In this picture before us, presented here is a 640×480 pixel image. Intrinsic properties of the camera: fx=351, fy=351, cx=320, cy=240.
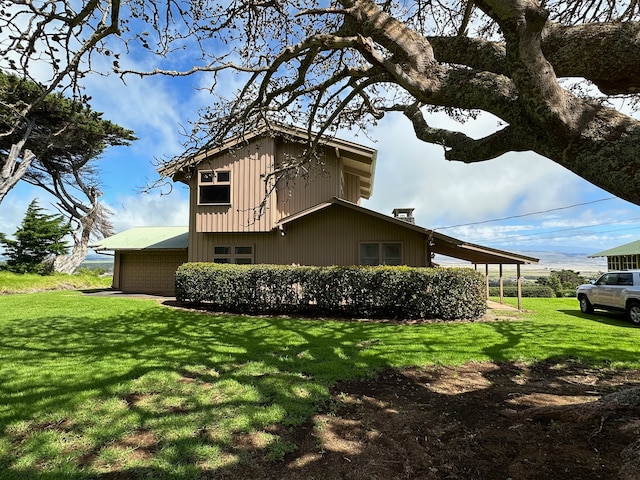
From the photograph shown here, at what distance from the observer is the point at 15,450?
3.12 meters

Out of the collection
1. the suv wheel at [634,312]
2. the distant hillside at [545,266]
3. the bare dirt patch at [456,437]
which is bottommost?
the bare dirt patch at [456,437]

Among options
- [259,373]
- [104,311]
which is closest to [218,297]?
[104,311]

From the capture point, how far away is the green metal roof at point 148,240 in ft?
62.8

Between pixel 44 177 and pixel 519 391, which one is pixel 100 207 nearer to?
pixel 44 177

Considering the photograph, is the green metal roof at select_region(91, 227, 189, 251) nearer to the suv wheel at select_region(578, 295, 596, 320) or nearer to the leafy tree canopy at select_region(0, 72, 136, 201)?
the leafy tree canopy at select_region(0, 72, 136, 201)

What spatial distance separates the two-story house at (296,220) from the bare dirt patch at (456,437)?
30.2 feet

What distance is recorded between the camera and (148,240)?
20.6 m

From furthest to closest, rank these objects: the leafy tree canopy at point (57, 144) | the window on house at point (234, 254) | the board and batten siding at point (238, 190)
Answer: the leafy tree canopy at point (57, 144), the window on house at point (234, 254), the board and batten siding at point (238, 190)

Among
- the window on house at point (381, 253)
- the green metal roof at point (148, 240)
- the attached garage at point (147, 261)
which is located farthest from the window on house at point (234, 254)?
the window on house at point (381, 253)

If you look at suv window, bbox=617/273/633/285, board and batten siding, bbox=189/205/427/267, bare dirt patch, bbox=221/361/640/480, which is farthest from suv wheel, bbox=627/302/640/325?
bare dirt patch, bbox=221/361/640/480

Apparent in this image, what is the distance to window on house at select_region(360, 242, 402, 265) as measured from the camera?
47.1 ft

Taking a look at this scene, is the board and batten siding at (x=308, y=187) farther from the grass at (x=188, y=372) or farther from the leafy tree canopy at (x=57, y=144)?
the leafy tree canopy at (x=57, y=144)

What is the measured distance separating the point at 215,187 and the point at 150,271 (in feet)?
24.9

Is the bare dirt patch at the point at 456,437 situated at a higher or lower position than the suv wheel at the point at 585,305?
lower
